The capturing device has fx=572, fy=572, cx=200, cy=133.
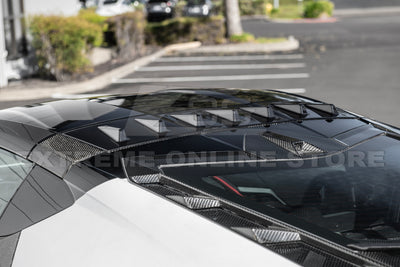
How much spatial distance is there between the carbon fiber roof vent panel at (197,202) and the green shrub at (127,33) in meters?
17.3

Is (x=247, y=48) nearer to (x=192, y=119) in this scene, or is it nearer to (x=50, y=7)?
(x=50, y=7)

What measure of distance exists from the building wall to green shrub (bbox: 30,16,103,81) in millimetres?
790

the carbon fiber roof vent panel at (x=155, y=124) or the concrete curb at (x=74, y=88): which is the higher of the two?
the carbon fiber roof vent panel at (x=155, y=124)

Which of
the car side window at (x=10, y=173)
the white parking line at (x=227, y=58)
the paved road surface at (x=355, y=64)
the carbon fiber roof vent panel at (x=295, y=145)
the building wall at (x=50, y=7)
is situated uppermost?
the building wall at (x=50, y=7)

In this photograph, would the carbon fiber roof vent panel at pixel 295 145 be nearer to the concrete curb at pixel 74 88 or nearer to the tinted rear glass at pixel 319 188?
the tinted rear glass at pixel 319 188

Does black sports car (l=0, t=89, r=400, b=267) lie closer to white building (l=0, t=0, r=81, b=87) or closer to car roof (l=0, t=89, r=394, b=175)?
car roof (l=0, t=89, r=394, b=175)

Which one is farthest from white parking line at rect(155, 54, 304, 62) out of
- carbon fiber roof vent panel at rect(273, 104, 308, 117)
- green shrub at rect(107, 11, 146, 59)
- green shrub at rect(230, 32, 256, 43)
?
carbon fiber roof vent panel at rect(273, 104, 308, 117)

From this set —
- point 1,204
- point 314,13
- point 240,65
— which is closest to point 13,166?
point 1,204

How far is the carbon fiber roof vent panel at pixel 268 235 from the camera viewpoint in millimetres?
1627

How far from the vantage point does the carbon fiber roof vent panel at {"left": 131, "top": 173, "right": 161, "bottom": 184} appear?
6.21ft

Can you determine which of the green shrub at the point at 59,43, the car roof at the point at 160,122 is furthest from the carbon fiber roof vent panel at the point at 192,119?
the green shrub at the point at 59,43

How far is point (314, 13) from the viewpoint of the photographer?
37.2 metres

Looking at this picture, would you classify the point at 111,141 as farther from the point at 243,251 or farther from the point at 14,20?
the point at 14,20

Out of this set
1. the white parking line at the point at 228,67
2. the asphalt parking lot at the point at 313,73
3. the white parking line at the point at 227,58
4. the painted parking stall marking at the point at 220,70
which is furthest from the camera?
the white parking line at the point at 227,58
